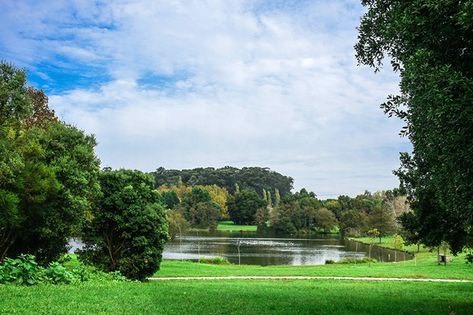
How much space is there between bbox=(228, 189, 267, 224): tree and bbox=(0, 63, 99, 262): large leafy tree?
451 ft

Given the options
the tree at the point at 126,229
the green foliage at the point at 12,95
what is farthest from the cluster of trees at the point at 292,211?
the green foliage at the point at 12,95

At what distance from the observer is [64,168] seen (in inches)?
1162

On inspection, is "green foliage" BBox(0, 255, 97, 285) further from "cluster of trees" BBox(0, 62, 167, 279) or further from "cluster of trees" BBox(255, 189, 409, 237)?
"cluster of trees" BBox(255, 189, 409, 237)

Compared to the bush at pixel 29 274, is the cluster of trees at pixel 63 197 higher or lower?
higher

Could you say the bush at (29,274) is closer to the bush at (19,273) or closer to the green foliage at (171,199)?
the bush at (19,273)

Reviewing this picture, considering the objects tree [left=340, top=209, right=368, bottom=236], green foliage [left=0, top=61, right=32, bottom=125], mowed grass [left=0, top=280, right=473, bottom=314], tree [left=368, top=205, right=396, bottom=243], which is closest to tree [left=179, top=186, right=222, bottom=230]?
tree [left=340, top=209, right=368, bottom=236]

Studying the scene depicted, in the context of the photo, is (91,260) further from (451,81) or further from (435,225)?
(451,81)

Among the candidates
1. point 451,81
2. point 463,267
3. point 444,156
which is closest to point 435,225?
point 444,156

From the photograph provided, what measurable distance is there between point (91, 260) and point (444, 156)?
28918 millimetres

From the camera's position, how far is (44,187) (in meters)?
27.4

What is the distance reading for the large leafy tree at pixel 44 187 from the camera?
83.9ft

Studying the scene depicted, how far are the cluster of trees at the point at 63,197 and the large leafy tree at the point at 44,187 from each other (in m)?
0.06

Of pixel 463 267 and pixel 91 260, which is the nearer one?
pixel 91 260

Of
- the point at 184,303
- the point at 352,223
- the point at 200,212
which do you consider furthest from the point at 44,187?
the point at 200,212
